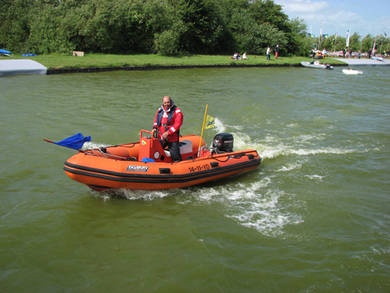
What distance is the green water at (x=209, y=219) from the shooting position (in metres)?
4.57

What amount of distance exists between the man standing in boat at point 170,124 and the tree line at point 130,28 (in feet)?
81.7

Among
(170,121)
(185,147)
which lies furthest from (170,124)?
(185,147)

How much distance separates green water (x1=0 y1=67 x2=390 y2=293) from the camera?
180 inches

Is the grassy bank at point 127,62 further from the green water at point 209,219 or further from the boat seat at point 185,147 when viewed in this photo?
the boat seat at point 185,147

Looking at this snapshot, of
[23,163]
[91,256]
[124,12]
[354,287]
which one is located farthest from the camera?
[124,12]

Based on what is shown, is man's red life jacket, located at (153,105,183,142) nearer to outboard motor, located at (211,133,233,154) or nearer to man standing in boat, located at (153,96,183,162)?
man standing in boat, located at (153,96,183,162)

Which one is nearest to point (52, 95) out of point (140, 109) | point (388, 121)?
point (140, 109)

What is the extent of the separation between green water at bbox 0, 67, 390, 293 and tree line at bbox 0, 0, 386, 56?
2010 cm

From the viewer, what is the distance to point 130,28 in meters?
33.0

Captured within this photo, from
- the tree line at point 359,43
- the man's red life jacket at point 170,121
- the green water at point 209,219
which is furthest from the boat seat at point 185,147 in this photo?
the tree line at point 359,43

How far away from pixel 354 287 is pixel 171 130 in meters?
4.21

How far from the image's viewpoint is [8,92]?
15.4 metres

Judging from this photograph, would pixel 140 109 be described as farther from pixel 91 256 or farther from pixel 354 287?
pixel 354 287

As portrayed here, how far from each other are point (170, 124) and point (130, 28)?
2888 cm
